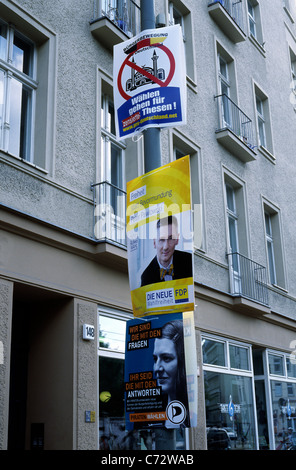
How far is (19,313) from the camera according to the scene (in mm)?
9969

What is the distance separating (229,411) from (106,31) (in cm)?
845

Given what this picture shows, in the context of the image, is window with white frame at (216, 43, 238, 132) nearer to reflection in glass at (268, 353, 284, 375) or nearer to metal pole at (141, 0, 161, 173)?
reflection in glass at (268, 353, 284, 375)

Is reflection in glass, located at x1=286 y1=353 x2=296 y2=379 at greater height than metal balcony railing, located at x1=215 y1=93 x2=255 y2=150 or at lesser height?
lesser

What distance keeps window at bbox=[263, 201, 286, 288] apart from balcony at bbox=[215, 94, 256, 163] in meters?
2.10

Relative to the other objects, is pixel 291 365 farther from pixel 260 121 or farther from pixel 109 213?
pixel 109 213

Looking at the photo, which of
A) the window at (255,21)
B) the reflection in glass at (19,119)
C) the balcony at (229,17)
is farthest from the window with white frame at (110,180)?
the window at (255,21)

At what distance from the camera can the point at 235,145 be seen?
15742 millimetres

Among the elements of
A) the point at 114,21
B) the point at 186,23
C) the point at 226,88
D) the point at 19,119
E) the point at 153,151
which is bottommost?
the point at 153,151

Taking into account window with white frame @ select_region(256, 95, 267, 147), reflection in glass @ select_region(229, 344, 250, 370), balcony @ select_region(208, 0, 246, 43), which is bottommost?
reflection in glass @ select_region(229, 344, 250, 370)

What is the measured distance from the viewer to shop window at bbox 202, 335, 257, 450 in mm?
12797

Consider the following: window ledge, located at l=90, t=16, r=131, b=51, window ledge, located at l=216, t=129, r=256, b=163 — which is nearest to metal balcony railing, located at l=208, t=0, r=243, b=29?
window ledge, located at l=216, t=129, r=256, b=163

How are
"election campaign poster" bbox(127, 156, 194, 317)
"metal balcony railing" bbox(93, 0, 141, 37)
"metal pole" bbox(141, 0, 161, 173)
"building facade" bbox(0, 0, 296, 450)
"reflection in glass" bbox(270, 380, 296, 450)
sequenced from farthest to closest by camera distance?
"reflection in glass" bbox(270, 380, 296, 450) < "metal balcony railing" bbox(93, 0, 141, 37) < "building facade" bbox(0, 0, 296, 450) < "metal pole" bbox(141, 0, 161, 173) < "election campaign poster" bbox(127, 156, 194, 317)

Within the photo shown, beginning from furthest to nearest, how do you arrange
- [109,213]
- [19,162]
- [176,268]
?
[109,213], [19,162], [176,268]

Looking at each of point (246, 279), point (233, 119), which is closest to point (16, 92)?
point (246, 279)
